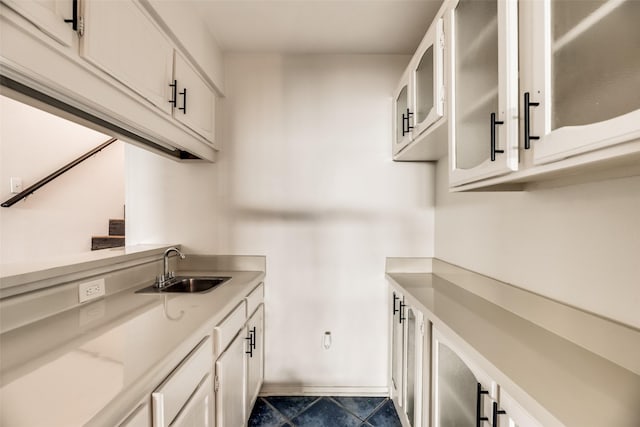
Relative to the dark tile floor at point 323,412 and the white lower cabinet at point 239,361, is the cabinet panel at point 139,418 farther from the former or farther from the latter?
the dark tile floor at point 323,412

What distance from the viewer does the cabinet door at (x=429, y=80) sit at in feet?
4.64

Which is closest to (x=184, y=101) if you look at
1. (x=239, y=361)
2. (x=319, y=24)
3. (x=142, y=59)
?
(x=142, y=59)

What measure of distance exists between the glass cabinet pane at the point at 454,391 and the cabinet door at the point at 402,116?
1193mm

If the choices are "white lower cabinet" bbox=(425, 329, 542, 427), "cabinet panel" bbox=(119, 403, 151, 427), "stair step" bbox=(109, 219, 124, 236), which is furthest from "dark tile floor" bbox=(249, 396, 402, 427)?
"stair step" bbox=(109, 219, 124, 236)

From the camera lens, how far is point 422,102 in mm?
1703

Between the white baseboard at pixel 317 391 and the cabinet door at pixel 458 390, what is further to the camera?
the white baseboard at pixel 317 391

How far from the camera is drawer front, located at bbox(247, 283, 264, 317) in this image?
6.35 feet

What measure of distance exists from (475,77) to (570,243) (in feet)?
2.21

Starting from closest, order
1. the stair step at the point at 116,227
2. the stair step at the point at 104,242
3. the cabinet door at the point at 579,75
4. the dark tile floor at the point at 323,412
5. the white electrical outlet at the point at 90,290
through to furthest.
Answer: the cabinet door at the point at 579,75 → the white electrical outlet at the point at 90,290 → the dark tile floor at the point at 323,412 → the stair step at the point at 104,242 → the stair step at the point at 116,227

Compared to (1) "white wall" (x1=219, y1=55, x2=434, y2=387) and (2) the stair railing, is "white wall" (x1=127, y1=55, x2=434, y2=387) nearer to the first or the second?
(1) "white wall" (x1=219, y1=55, x2=434, y2=387)

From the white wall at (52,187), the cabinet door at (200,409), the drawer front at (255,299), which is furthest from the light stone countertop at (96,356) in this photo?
the white wall at (52,187)

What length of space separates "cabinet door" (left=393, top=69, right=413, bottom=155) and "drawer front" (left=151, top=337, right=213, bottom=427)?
1531 millimetres

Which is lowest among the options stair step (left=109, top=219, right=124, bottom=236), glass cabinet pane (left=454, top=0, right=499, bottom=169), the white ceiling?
stair step (left=109, top=219, right=124, bottom=236)

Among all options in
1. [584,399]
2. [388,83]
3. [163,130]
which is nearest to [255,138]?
[163,130]
